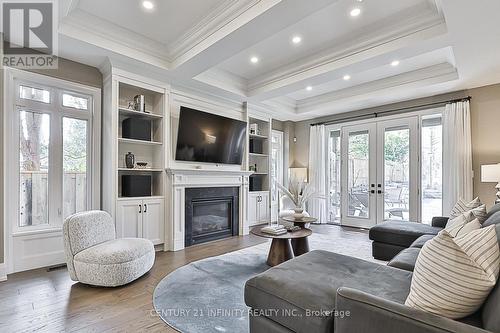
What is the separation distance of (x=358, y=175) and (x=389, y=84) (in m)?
2.16

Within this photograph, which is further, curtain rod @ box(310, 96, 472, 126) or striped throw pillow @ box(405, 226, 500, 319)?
curtain rod @ box(310, 96, 472, 126)

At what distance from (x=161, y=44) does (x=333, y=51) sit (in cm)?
241

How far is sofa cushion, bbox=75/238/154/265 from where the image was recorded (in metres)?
2.70

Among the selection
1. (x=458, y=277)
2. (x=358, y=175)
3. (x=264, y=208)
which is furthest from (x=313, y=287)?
(x=358, y=175)

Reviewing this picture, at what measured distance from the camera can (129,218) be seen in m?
3.77

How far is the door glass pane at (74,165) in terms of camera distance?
11.9 ft

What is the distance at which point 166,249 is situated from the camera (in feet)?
13.7

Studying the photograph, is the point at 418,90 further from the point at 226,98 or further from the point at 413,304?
the point at 413,304

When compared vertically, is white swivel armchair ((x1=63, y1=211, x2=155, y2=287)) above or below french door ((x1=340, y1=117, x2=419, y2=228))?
below

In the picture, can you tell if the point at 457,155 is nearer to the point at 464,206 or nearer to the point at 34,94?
the point at 464,206

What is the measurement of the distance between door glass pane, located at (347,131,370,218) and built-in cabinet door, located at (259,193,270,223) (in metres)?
1.94

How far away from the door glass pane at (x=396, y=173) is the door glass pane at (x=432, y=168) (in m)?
0.29

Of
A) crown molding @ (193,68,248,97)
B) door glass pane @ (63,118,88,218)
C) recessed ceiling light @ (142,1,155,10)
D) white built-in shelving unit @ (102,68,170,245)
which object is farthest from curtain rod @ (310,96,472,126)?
door glass pane @ (63,118,88,218)

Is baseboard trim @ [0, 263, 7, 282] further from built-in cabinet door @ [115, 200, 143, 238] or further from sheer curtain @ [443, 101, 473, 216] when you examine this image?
sheer curtain @ [443, 101, 473, 216]
